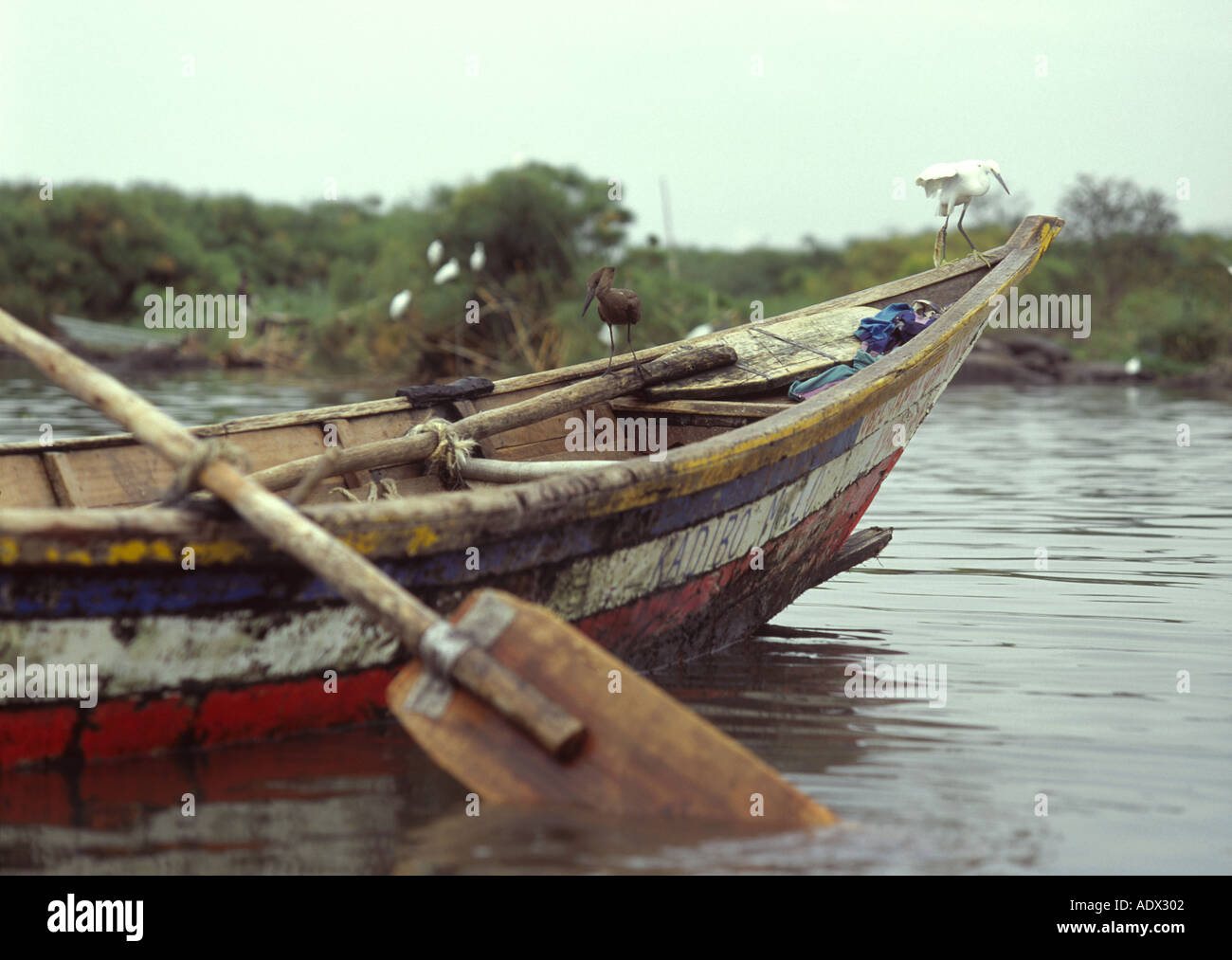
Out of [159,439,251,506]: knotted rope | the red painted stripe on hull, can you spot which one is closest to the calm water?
the red painted stripe on hull

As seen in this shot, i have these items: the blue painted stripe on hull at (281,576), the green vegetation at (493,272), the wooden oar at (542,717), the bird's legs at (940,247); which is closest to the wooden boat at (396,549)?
the blue painted stripe on hull at (281,576)

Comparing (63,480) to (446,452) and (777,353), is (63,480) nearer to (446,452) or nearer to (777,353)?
(446,452)

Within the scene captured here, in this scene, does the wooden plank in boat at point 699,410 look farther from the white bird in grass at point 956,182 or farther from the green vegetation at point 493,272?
the green vegetation at point 493,272

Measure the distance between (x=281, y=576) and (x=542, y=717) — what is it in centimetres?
84

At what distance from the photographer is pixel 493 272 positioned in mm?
22875

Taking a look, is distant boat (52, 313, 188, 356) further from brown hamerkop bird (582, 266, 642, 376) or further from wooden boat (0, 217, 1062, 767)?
wooden boat (0, 217, 1062, 767)

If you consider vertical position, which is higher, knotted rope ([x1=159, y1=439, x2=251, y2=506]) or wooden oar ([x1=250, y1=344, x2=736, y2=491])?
wooden oar ([x1=250, y1=344, x2=736, y2=491])

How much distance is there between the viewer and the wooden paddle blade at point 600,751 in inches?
135

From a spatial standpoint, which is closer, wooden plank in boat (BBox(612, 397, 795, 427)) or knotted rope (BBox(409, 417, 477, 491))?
knotted rope (BBox(409, 417, 477, 491))

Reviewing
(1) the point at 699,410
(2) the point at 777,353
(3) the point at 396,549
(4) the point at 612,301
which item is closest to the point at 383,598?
(3) the point at 396,549

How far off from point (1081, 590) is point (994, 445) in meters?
6.87

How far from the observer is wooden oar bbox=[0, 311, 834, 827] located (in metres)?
3.42

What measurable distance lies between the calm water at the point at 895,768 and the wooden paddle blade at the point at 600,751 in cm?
7
